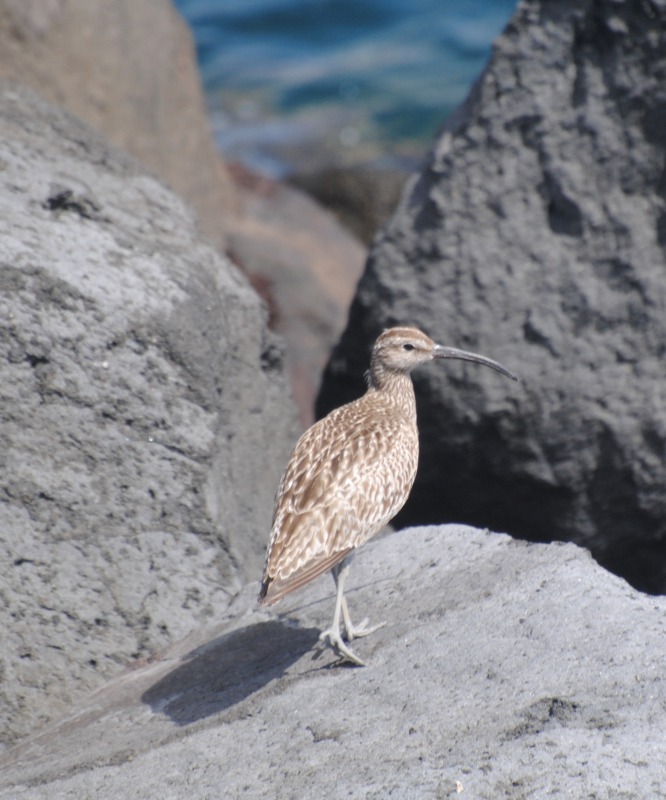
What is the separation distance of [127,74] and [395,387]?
6.22 metres

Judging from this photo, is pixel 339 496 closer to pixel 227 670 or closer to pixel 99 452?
pixel 227 670

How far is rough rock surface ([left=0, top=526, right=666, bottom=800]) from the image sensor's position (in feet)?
13.6

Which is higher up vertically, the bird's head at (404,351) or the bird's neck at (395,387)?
the bird's head at (404,351)

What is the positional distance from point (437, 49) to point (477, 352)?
17.6m

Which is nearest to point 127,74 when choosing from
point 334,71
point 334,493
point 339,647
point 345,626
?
point 334,493

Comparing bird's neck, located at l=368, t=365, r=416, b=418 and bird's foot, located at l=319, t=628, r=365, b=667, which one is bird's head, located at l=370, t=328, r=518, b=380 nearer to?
bird's neck, located at l=368, t=365, r=416, b=418

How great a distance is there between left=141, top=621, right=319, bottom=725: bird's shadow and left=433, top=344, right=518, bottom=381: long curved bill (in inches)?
76.2

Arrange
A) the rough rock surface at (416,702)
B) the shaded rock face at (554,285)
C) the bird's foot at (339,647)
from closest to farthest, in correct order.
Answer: the rough rock surface at (416,702) → the bird's foot at (339,647) → the shaded rock face at (554,285)

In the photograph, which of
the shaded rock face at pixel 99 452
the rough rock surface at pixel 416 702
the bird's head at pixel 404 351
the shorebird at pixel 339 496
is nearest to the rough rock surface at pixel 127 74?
the bird's head at pixel 404 351

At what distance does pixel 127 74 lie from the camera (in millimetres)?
11773

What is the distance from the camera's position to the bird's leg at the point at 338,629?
5203 millimetres

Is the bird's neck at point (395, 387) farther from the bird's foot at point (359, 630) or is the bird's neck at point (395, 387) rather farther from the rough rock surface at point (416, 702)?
the bird's foot at point (359, 630)

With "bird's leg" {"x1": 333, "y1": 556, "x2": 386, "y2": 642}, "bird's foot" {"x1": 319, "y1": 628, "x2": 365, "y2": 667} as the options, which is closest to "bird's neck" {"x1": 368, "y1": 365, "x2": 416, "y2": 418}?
"bird's leg" {"x1": 333, "y1": 556, "x2": 386, "y2": 642}

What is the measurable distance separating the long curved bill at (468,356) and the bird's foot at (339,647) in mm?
2109
